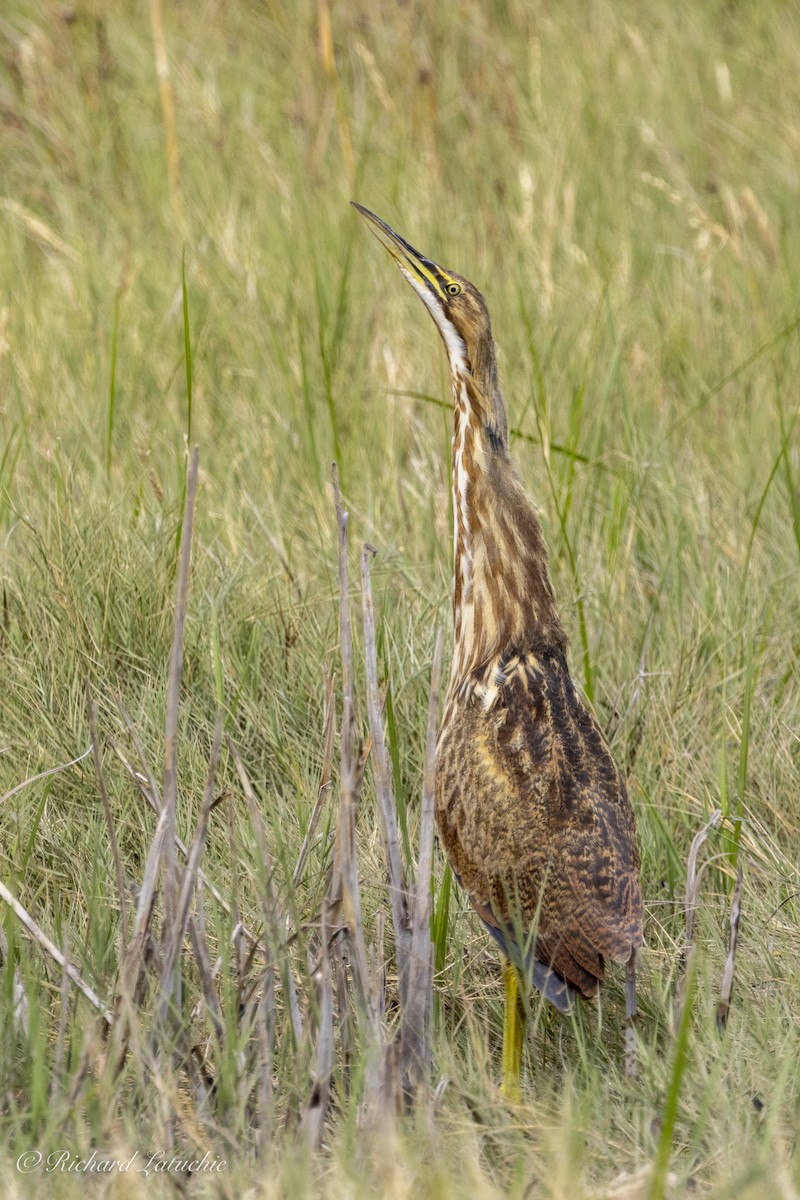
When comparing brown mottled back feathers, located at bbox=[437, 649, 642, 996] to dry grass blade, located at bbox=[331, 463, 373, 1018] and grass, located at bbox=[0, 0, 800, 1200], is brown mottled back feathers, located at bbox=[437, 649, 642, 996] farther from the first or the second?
dry grass blade, located at bbox=[331, 463, 373, 1018]

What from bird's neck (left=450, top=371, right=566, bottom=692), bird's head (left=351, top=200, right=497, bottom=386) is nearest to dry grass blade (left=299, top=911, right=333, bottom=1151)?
bird's neck (left=450, top=371, right=566, bottom=692)

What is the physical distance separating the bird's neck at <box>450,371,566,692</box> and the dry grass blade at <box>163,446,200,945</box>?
0.81m

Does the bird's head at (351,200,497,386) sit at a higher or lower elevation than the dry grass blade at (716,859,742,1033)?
higher

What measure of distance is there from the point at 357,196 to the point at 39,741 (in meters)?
2.52

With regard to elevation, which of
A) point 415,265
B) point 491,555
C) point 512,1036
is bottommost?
point 512,1036

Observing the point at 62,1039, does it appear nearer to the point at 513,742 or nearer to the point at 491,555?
the point at 513,742

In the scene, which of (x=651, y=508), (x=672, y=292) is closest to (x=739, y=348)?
(x=672, y=292)

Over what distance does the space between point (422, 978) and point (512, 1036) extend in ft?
0.94

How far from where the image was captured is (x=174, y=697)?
2121mm

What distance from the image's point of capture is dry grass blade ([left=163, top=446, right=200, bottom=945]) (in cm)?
209

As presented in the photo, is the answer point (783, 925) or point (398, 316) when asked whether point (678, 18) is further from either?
point (783, 925)

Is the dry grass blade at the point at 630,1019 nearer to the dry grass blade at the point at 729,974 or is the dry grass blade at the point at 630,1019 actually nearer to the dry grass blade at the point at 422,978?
the dry grass blade at the point at 729,974

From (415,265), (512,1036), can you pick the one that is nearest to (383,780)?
(512,1036)

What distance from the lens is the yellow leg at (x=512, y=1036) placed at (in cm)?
234
